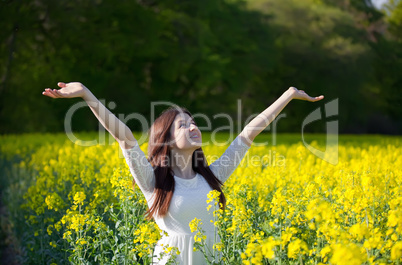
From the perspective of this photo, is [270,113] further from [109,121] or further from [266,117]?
[109,121]

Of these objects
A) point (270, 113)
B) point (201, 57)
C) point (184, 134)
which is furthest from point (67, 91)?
point (201, 57)

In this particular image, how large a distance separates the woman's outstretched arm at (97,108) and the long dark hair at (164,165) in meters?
0.23

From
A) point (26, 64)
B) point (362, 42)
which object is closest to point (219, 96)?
point (362, 42)

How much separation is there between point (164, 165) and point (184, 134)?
0.74ft

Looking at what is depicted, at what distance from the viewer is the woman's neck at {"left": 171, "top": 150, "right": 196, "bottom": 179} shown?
11.2 ft

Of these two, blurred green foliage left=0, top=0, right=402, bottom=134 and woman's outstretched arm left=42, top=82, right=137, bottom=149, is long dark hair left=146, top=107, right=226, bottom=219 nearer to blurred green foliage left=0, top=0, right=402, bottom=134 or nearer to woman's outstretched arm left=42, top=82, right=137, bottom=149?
woman's outstretched arm left=42, top=82, right=137, bottom=149

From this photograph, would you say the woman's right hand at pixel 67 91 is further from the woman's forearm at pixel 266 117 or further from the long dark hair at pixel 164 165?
the woman's forearm at pixel 266 117

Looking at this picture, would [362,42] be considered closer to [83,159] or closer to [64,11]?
[64,11]

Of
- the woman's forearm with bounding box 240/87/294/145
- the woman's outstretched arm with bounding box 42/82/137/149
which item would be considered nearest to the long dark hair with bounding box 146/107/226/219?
the woman's outstretched arm with bounding box 42/82/137/149

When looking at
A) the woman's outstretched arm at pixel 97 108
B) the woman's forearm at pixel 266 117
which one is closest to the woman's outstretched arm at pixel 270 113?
the woman's forearm at pixel 266 117

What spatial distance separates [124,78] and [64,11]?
7258mm

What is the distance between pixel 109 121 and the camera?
309cm

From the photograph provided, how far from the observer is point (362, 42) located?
3447cm

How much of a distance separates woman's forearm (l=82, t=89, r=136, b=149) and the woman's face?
27 cm
